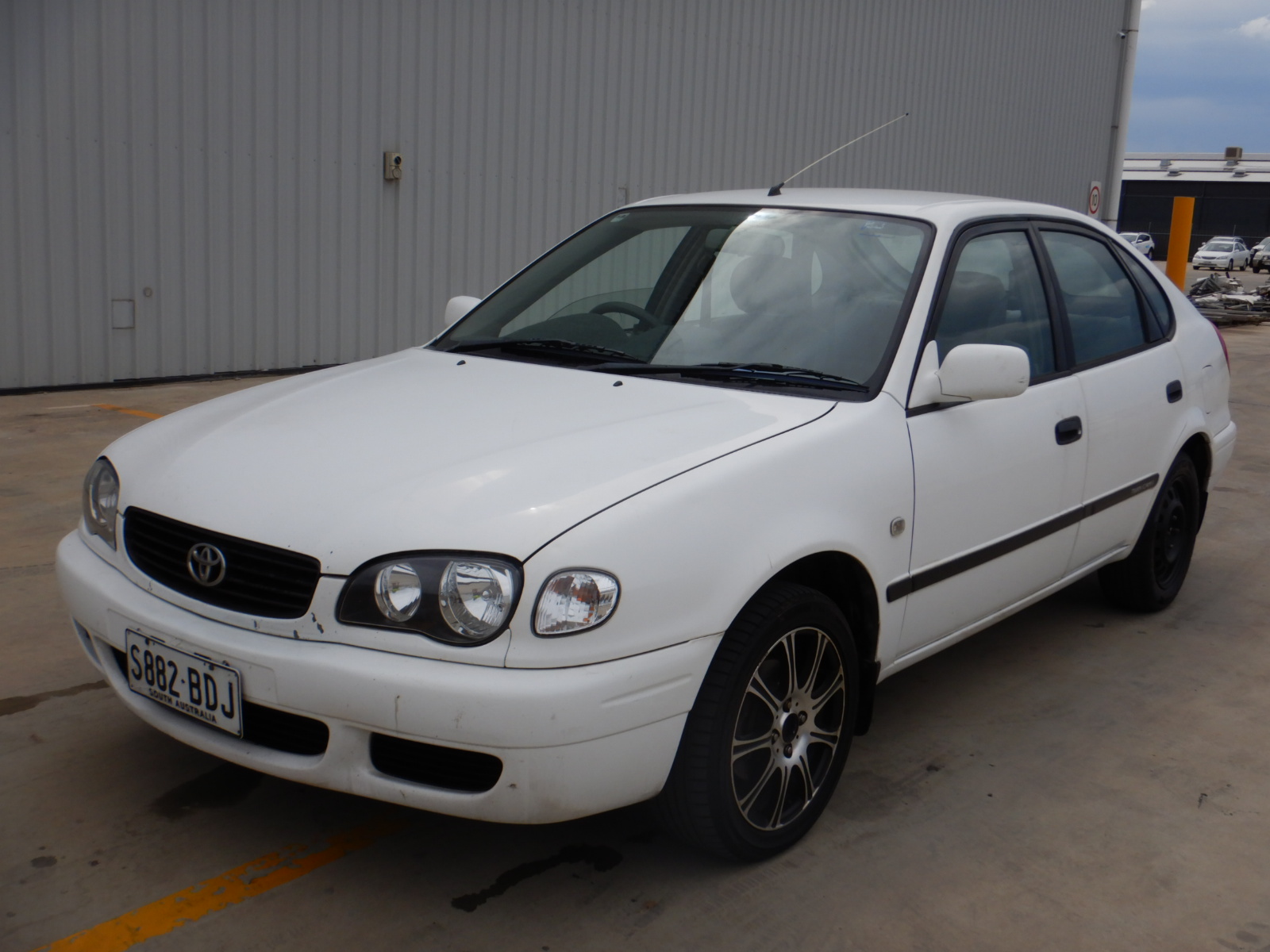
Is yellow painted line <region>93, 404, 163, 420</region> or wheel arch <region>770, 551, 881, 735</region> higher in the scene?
wheel arch <region>770, 551, 881, 735</region>

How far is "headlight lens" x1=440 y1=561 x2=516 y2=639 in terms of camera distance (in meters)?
2.22

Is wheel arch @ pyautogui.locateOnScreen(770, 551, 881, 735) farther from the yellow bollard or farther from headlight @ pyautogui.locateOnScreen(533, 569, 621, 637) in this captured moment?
the yellow bollard

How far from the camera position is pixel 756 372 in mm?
3082

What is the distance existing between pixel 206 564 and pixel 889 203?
7.28 feet

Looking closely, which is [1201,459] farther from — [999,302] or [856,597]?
[856,597]

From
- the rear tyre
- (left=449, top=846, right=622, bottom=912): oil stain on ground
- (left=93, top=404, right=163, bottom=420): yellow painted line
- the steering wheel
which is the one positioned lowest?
(left=93, top=404, right=163, bottom=420): yellow painted line

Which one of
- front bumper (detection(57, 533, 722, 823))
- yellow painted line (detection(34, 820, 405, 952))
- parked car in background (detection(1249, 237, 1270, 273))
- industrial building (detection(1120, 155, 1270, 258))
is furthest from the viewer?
industrial building (detection(1120, 155, 1270, 258))

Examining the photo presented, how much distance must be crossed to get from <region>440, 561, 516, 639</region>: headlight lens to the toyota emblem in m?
0.51

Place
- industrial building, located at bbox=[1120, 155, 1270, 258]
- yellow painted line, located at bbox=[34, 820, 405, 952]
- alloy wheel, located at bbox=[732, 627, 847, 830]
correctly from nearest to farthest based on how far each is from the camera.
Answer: yellow painted line, located at bbox=[34, 820, 405, 952]
alloy wheel, located at bbox=[732, 627, 847, 830]
industrial building, located at bbox=[1120, 155, 1270, 258]

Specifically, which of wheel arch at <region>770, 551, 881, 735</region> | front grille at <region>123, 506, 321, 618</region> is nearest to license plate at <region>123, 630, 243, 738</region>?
front grille at <region>123, 506, 321, 618</region>

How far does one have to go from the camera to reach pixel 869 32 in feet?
47.9

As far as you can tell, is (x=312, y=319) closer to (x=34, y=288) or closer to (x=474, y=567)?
(x=34, y=288)

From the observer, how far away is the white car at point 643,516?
7.38 ft

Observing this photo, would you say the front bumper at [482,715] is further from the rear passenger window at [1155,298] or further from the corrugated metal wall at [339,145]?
the corrugated metal wall at [339,145]
